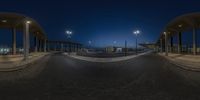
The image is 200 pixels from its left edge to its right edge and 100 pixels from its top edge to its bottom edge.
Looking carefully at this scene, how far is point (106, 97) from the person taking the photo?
26.9 ft

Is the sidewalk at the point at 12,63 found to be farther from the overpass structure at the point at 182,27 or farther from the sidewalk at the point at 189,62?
the overpass structure at the point at 182,27

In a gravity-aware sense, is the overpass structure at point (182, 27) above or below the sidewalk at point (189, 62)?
above

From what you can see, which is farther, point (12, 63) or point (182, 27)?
point (182, 27)

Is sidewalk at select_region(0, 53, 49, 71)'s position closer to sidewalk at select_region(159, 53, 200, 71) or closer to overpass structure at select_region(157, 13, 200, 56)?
sidewalk at select_region(159, 53, 200, 71)

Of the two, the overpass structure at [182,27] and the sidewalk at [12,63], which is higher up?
the overpass structure at [182,27]

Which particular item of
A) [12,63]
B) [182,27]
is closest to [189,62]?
[12,63]

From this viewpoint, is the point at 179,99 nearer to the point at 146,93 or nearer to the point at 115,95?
the point at 146,93

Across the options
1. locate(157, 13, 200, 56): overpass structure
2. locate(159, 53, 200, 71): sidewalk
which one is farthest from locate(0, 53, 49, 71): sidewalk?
locate(157, 13, 200, 56): overpass structure

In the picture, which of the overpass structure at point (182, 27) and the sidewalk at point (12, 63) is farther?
the overpass structure at point (182, 27)

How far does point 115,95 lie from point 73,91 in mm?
1793

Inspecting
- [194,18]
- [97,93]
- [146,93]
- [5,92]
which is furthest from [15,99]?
[194,18]

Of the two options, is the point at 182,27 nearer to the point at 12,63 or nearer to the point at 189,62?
the point at 189,62

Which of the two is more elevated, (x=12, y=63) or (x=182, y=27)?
(x=182, y=27)

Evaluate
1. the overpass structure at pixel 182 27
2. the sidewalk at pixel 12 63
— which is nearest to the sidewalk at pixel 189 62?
the overpass structure at pixel 182 27
